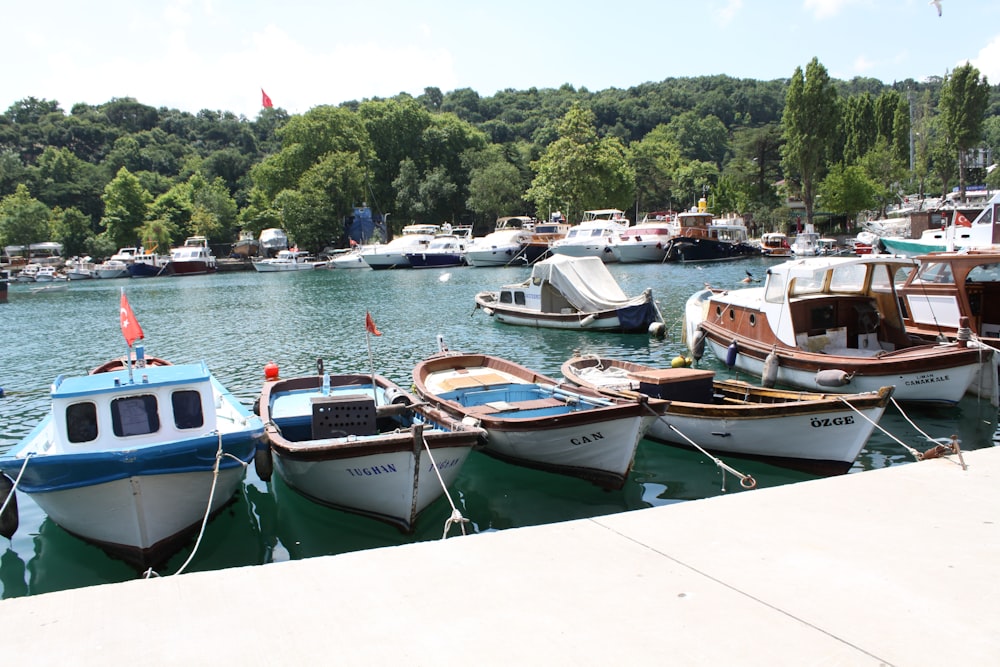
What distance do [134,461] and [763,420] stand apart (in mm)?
9269

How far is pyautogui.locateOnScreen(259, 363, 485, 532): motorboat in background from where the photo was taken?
1010 cm

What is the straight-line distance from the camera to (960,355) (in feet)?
46.5

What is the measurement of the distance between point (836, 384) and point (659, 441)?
4080mm

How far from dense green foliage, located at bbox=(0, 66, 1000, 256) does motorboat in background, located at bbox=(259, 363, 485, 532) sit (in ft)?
247

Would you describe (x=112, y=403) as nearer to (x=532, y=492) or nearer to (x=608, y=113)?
(x=532, y=492)

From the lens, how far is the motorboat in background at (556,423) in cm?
1109

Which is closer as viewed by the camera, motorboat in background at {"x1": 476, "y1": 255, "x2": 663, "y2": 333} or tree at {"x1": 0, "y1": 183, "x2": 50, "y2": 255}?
motorboat in background at {"x1": 476, "y1": 255, "x2": 663, "y2": 333}

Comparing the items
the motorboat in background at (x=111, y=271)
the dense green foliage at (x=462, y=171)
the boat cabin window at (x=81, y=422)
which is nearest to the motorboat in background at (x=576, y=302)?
the boat cabin window at (x=81, y=422)

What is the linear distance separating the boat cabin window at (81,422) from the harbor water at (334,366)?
184 centimetres

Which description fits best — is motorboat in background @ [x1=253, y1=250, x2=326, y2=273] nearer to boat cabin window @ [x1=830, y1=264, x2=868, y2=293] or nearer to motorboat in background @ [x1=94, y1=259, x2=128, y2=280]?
motorboat in background @ [x1=94, y1=259, x2=128, y2=280]

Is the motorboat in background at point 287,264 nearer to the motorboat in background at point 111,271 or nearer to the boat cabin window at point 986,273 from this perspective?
the motorboat in background at point 111,271

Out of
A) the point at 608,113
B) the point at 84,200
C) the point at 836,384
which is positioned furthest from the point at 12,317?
the point at 608,113

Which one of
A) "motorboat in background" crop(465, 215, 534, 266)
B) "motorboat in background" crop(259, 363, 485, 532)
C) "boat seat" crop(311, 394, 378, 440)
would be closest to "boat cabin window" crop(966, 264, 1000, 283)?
"motorboat in background" crop(259, 363, 485, 532)

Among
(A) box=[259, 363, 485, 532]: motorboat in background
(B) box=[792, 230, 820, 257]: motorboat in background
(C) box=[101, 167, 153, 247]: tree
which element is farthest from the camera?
(C) box=[101, 167, 153, 247]: tree
